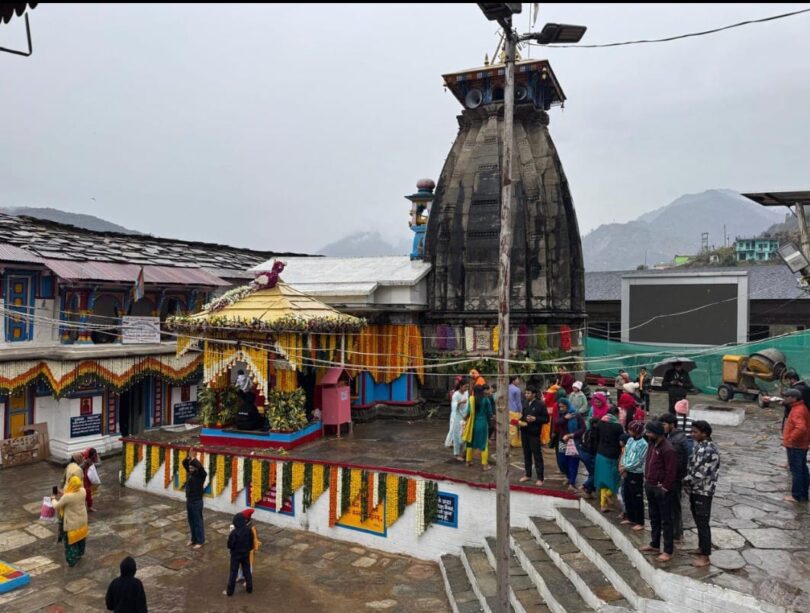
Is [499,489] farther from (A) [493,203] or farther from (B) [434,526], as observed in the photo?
(A) [493,203]

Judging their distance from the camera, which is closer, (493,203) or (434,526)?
(434,526)

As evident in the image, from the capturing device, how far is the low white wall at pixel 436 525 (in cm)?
1061

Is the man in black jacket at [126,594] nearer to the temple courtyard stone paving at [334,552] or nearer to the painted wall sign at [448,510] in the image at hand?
the temple courtyard stone paving at [334,552]

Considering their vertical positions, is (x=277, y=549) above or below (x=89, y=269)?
below

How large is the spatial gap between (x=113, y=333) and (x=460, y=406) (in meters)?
13.3

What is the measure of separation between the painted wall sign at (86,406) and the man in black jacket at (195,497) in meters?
8.92

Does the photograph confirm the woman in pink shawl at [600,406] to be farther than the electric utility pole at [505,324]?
Yes

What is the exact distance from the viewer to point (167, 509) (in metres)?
14.2

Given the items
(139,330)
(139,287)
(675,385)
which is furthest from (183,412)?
(675,385)

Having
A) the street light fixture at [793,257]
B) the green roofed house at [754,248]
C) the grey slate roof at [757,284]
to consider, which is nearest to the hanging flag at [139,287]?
the street light fixture at [793,257]

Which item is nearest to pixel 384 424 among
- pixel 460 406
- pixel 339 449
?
pixel 339 449

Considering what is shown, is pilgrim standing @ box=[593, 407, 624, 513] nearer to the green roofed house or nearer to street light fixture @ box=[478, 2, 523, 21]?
street light fixture @ box=[478, 2, 523, 21]

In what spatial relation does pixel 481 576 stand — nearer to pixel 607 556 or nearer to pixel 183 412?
pixel 607 556

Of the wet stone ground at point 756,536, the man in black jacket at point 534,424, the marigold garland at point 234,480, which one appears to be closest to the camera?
the wet stone ground at point 756,536
